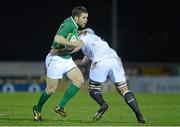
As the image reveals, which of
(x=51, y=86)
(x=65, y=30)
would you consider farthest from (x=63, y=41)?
(x=51, y=86)

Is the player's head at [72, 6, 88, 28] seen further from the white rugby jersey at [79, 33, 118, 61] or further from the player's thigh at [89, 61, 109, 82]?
the player's thigh at [89, 61, 109, 82]

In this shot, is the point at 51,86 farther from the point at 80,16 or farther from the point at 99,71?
the point at 80,16

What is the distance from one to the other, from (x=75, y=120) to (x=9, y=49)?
20127mm

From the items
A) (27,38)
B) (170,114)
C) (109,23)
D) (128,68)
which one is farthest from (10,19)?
(170,114)

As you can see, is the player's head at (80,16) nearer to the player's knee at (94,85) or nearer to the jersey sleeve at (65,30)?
the jersey sleeve at (65,30)

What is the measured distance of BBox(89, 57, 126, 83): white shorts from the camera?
14.2 metres

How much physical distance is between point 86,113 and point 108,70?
2.73 m

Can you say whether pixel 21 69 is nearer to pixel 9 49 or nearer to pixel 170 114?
pixel 9 49

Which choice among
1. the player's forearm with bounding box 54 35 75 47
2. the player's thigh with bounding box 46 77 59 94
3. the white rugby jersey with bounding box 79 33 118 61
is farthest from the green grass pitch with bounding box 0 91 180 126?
the player's forearm with bounding box 54 35 75 47

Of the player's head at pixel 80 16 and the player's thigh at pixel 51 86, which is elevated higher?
the player's head at pixel 80 16

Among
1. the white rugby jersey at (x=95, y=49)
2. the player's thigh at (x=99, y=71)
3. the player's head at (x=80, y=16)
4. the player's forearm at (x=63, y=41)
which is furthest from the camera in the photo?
the white rugby jersey at (x=95, y=49)

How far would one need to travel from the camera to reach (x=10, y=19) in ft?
113

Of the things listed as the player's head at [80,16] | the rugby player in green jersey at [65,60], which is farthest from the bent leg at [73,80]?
the player's head at [80,16]

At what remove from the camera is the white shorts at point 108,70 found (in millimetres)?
14172
